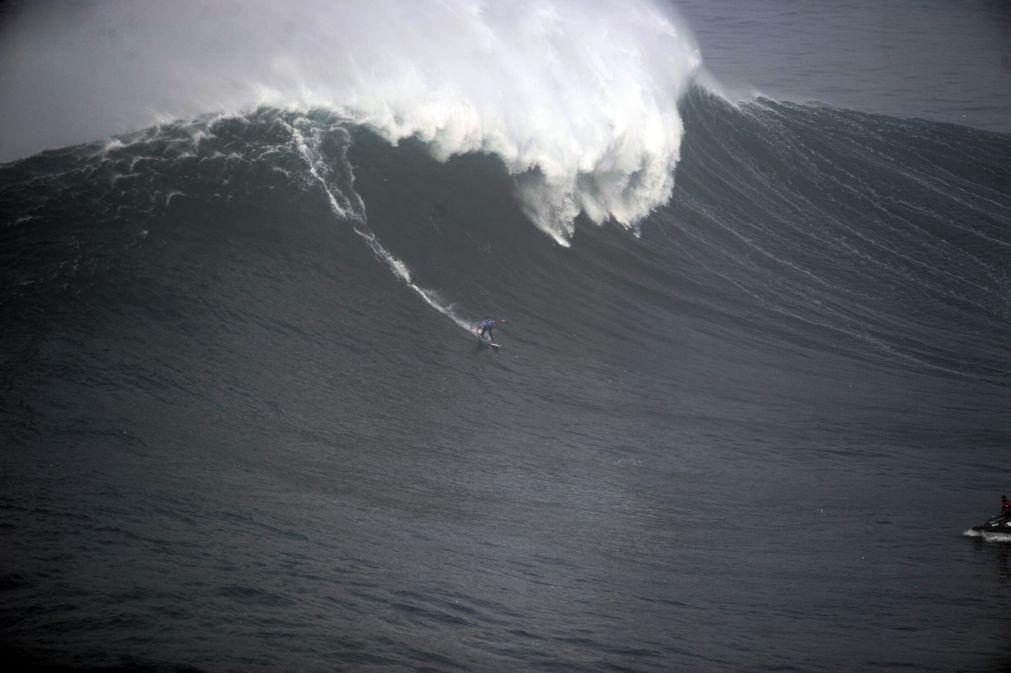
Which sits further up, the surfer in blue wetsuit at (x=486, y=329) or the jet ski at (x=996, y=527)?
the surfer in blue wetsuit at (x=486, y=329)

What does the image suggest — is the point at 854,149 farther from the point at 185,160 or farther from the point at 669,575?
the point at 669,575

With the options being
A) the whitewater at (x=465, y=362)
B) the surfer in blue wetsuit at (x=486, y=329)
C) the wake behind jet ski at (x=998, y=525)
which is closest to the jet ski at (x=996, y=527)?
the wake behind jet ski at (x=998, y=525)

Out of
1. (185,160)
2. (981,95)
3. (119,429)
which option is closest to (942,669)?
(119,429)

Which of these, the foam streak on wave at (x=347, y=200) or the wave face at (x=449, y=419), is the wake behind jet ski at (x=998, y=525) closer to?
the wave face at (x=449, y=419)

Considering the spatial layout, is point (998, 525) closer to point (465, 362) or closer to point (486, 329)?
point (465, 362)

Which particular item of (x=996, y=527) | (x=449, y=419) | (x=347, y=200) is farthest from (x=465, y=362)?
(x=996, y=527)

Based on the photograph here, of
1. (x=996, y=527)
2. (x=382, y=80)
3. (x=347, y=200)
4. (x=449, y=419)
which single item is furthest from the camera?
(x=382, y=80)
